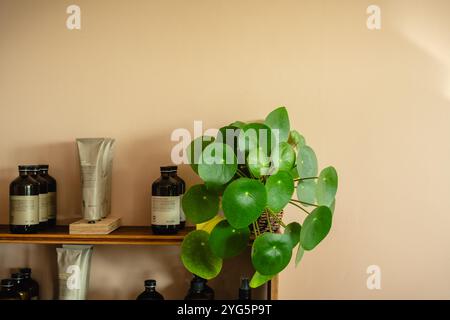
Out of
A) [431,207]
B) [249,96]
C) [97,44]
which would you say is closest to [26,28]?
[97,44]

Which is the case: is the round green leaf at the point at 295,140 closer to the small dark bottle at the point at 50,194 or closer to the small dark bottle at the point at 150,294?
the small dark bottle at the point at 150,294

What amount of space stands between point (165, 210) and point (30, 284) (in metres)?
0.65

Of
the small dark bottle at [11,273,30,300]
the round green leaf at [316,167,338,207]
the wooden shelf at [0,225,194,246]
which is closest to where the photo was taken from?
the round green leaf at [316,167,338,207]

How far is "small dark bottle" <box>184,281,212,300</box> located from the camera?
64.9 inches

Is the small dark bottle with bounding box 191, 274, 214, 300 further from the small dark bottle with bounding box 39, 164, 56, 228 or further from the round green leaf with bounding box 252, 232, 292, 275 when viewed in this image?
the small dark bottle with bounding box 39, 164, 56, 228

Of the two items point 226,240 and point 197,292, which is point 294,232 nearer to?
point 226,240

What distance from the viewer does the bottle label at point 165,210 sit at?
1617mm


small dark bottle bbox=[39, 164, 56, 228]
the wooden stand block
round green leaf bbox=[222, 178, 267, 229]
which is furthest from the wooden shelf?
round green leaf bbox=[222, 178, 267, 229]

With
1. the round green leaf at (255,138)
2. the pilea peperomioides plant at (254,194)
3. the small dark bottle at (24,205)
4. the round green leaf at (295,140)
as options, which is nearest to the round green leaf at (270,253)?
the pilea peperomioides plant at (254,194)

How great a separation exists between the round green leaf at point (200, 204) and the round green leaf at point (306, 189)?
0.87ft

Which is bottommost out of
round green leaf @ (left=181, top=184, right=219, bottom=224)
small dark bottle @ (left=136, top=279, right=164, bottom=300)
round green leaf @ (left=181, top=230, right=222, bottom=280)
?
small dark bottle @ (left=136, top=279, right=164, bottom=300)

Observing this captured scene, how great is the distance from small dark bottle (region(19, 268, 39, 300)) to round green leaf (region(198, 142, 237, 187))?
91 cm

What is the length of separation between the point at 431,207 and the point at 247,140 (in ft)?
3.12
